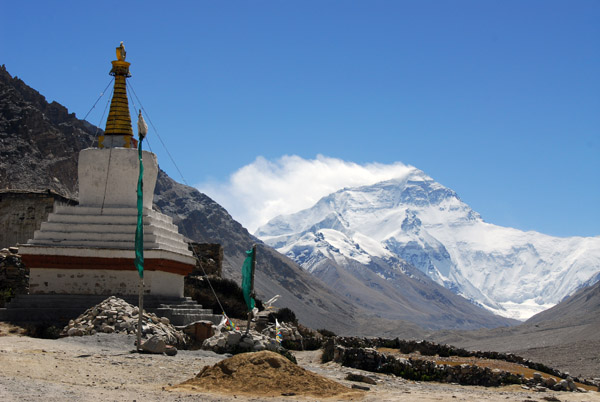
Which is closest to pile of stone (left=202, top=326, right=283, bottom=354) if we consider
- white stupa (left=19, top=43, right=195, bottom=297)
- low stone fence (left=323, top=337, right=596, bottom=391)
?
low stone fence (left=323, top=337, right=596, bottom=391)

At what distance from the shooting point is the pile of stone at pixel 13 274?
25462 millimetres

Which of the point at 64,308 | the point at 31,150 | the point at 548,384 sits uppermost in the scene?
→ the point at 31,150

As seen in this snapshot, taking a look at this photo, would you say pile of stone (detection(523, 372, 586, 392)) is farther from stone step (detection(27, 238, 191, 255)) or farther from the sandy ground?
stone step (detection(27, 238, 191, 255))

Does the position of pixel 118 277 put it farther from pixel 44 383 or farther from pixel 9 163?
pixel 9 163

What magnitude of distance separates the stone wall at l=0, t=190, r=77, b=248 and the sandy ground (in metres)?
22.9

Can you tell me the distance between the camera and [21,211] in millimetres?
39031

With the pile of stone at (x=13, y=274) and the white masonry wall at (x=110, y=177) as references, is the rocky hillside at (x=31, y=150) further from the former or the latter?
the white masonry wall at (x=110, y=177)

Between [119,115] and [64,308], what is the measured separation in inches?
293

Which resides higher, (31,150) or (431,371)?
(31,150)

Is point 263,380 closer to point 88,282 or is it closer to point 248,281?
point 248,281

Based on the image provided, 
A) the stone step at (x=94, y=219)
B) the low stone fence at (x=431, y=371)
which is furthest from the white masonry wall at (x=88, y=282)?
the low stone fence at (x=431, y=371)

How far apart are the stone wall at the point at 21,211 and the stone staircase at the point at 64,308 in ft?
60.2

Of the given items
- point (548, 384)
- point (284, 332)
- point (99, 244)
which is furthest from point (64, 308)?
point (548, 384)

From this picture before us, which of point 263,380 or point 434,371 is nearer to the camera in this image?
point 263,380
